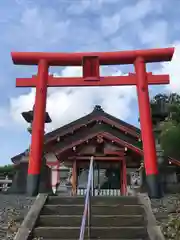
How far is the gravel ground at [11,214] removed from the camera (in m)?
6.44

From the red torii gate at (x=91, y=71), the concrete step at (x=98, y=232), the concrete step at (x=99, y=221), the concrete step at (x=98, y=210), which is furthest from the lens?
the red torii gate at (x=91, y=71)

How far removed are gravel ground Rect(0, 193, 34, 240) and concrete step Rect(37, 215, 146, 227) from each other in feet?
1.61

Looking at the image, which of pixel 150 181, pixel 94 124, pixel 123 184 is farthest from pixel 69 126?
pixel 150 181

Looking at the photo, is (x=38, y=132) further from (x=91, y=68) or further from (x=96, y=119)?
(x=96, y=119)

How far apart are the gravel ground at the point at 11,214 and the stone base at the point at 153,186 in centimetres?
309

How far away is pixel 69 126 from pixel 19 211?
1324cm

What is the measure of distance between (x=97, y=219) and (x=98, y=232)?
0.45 meters

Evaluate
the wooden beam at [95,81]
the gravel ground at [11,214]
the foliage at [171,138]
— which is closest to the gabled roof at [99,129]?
the wooden beam at [95,81]

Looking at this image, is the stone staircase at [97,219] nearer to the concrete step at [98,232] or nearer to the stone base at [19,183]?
the concrete step at [98,232]

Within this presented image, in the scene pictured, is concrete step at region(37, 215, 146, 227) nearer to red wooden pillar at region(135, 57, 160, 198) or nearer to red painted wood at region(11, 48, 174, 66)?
red wooden pillar at region(135, 57, 160, 198)

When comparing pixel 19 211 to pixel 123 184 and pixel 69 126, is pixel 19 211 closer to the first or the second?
pixel 123 184

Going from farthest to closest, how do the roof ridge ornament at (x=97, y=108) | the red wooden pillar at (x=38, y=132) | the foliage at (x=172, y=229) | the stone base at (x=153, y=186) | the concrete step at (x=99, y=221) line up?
the roof ridge ornament at (x=97, y=108) < the red wooden pillar at (x=38, y=132) < the stone base at (x=153, y=186) < the concrete step at (x=99, y=221) < the foliage at (x=172, y=229)

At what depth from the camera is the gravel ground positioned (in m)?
6.44

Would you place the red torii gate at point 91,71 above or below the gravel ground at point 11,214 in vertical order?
above
